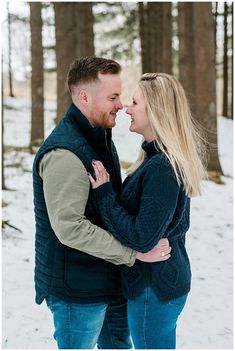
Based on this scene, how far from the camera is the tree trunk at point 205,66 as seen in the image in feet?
32.8

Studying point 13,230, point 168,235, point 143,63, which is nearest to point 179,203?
point 168,235

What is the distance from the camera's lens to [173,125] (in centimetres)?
263

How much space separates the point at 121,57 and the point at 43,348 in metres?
17.8

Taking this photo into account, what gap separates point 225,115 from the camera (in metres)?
22.0

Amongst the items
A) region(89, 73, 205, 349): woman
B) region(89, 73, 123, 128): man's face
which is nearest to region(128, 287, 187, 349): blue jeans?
region(89, 73, 205, 349): woman

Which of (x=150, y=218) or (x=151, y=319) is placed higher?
(x=150, y=218)

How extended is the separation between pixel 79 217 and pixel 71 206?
77 millimetres

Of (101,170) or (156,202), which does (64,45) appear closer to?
(101,170)

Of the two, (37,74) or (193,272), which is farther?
(37,74)

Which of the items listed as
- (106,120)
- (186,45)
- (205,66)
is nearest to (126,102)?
(186,45)

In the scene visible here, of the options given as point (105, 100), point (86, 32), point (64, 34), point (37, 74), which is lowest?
point (105, 100)

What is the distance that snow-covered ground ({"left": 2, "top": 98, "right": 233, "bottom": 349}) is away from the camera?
4.42 meters

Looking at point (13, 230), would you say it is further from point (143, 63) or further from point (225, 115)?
point (225, 115)

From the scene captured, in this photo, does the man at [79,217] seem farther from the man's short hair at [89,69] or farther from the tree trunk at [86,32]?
the tree trunk at [86,32]
